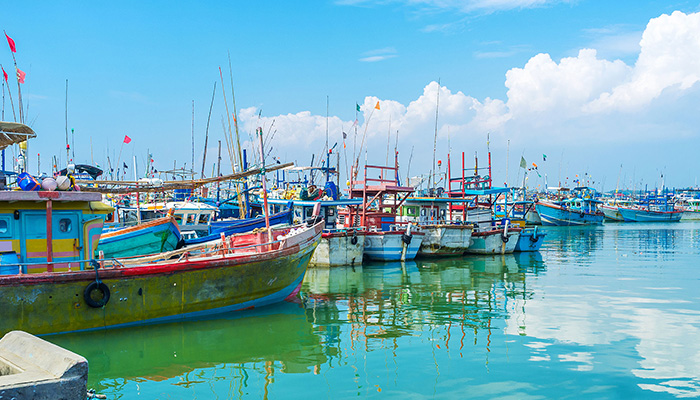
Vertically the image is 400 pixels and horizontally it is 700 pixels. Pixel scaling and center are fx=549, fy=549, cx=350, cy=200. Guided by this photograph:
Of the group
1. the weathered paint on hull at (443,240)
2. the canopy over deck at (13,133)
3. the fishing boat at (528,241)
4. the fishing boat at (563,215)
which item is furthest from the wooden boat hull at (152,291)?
the fishing boat at (563,215)

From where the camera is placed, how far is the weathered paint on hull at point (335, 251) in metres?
25.5

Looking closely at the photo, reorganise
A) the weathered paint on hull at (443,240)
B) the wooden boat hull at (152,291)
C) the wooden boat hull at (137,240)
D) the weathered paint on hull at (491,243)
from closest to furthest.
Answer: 1. the wooden boat hull at (152,291)
2. the wooden boat hull at (137,240)
3. the weathered paint on hull at (443,240)
4. the weathered paint on hull at (491,243)

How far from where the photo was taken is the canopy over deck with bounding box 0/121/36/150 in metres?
11.5

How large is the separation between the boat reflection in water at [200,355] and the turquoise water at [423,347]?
0.04 meters

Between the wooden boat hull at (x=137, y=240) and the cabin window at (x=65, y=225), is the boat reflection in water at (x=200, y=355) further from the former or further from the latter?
the wooden boat hull at (x=137, y=240)

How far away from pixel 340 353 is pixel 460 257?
21.1 metres

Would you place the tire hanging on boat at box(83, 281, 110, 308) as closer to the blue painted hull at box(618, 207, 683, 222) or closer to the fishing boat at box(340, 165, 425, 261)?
the fishing boat at box(340, 165, 425, 261)

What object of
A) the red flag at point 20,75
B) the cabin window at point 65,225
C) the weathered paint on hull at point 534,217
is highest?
the red flag at point 20,75

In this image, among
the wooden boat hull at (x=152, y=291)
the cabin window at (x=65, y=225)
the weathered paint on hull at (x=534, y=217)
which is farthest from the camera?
the weathered paint on hull at (x=534, y=217)

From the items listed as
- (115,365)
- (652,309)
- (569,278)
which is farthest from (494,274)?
(115,365)

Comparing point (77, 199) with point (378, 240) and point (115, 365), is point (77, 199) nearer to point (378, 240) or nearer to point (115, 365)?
point (115, 365)

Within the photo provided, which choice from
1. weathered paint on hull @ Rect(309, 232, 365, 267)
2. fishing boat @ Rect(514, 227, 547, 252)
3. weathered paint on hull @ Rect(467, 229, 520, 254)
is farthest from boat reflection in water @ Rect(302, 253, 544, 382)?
fishing boat @ Rect(514, 227, 547, 252)

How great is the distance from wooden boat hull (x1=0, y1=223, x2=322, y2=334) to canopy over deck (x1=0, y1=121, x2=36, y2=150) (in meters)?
3.10

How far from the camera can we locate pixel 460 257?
31.3 metres
